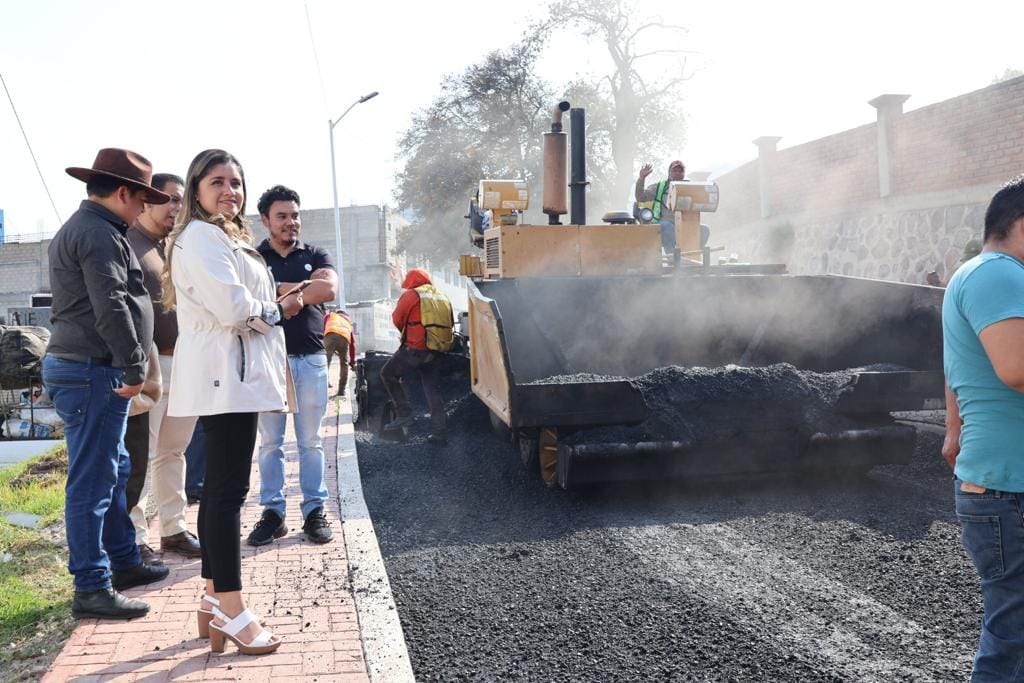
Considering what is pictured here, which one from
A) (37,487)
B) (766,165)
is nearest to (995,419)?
(37,487)

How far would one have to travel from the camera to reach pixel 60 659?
305cm

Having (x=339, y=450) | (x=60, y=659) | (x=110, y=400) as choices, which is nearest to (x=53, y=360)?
(x=110, y=400)

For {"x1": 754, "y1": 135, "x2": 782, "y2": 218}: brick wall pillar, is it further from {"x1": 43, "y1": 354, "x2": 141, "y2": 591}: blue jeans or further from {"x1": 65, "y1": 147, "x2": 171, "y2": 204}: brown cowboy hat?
{"x1": 43, "y1": 354, "x2": 141, "y2": 591}: blue jeans

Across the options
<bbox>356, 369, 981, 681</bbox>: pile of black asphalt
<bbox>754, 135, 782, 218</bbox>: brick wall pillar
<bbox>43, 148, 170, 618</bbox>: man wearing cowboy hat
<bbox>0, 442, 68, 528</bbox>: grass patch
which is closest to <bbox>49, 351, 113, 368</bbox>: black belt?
<bbox>43, 148, 170, 618</bbox>: man wearing cowboy hat

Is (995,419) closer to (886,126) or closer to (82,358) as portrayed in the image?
(82,358)

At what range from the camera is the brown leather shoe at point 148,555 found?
13.0 feet

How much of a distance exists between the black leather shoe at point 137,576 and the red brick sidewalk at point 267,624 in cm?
4

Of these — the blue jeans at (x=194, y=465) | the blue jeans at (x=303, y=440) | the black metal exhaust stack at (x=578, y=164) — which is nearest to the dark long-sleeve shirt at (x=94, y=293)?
the blue jeans at (x=303, y=440)

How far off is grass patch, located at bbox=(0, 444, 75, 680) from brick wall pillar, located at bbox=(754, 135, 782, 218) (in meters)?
17.0

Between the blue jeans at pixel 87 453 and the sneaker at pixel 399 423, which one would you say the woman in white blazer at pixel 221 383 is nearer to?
the blue jeans at pixel 87 453

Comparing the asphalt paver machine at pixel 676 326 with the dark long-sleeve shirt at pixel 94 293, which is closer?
the dark long-sleeve shirt at pixel 94 293

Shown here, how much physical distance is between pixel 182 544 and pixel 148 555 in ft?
0.78

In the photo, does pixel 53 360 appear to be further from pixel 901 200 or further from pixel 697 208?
pixel 901 200

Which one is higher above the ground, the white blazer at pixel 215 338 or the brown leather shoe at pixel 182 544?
the white blazer at pixel 215 338
